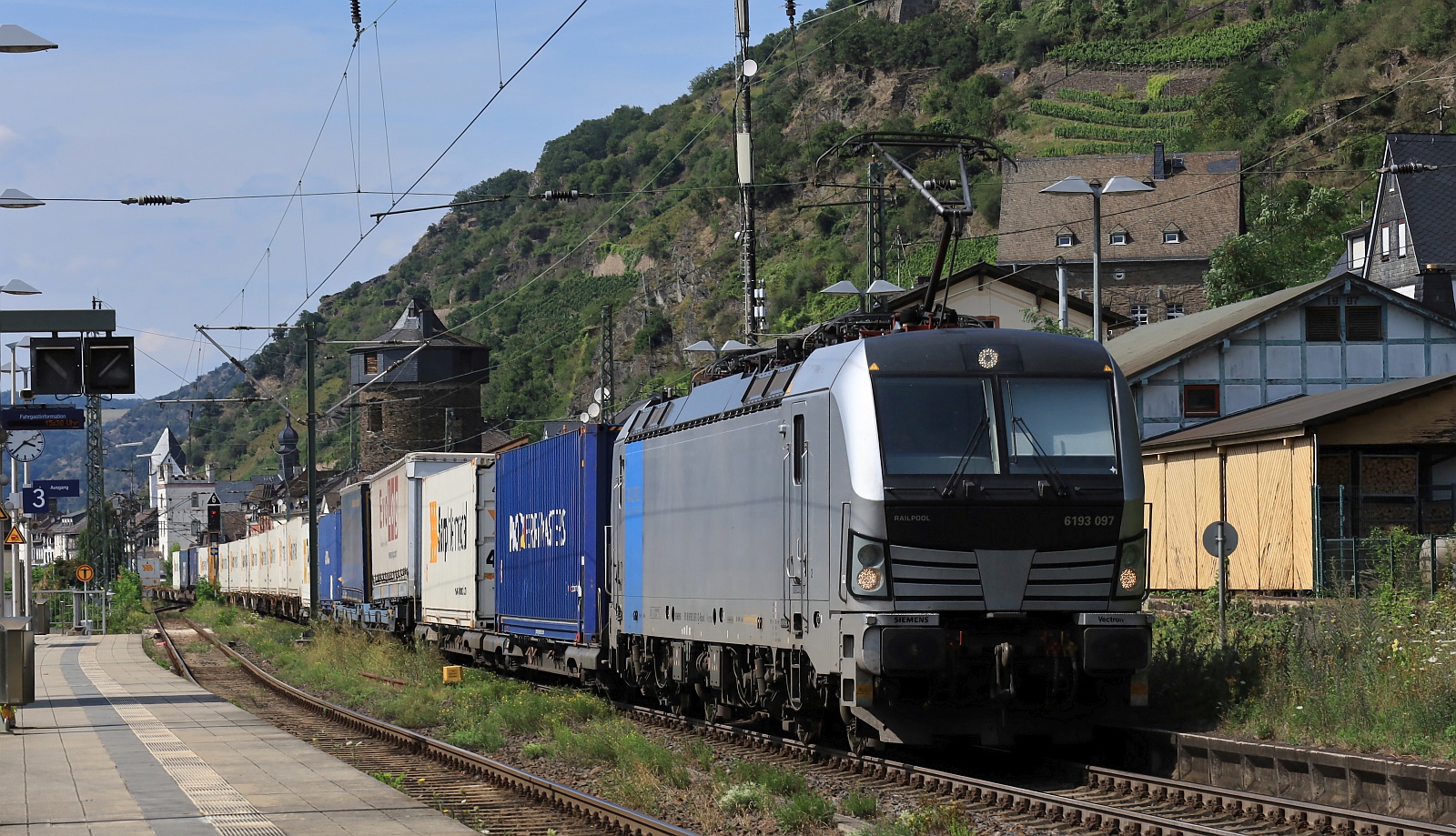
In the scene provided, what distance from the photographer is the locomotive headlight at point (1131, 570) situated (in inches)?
500

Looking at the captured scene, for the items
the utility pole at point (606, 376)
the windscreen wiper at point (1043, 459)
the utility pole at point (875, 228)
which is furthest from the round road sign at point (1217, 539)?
the utility pole at point (606, 376)

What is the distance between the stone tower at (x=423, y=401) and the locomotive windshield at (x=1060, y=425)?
225ft

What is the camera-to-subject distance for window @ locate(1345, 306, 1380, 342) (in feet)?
120

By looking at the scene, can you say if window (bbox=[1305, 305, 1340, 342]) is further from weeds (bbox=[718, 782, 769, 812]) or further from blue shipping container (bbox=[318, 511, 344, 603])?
weeds (bbox=[718, 782, 769, 812])

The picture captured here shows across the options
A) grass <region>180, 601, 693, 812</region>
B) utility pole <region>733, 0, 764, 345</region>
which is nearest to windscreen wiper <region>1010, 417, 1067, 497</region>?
grass <region>180, 601, 693, 812</region>

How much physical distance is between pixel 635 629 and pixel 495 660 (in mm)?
7498

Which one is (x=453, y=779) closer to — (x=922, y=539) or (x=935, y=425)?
(x=922, y=539)

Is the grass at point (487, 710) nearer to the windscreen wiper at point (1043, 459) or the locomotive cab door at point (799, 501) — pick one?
the locomotive cab door at point (799, 501)

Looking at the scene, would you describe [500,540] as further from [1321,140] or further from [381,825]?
[1321,140]

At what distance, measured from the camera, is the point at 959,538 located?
40.3 feet

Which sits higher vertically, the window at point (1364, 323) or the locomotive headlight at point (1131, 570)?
the window at point (1364, 323)

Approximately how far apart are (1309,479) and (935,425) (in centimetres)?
1317

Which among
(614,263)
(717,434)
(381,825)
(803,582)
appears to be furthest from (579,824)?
(614,263)

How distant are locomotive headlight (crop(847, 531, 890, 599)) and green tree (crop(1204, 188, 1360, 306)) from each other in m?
51.0
